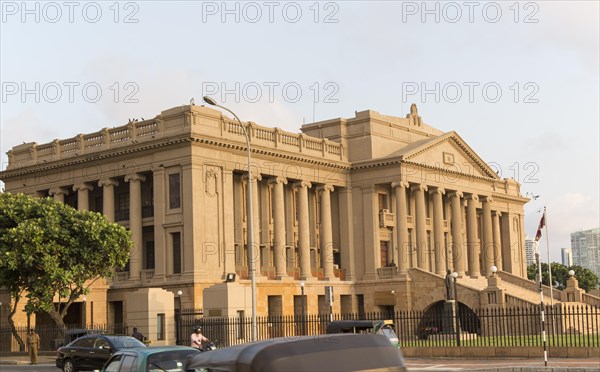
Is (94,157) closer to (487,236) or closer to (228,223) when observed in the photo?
(228,223)

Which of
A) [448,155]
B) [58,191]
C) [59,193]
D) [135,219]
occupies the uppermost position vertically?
[448,155]

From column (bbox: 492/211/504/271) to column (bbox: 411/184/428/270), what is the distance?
16.2m

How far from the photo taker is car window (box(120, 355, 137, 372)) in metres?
16.6

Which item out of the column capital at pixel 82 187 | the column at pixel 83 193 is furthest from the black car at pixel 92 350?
the column capital at pixel 82 187

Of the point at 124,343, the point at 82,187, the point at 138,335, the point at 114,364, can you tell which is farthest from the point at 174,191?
the point at 114,364

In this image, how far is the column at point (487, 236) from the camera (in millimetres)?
82562

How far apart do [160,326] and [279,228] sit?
21.8 metres

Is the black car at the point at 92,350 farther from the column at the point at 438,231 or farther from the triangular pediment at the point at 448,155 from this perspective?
the column at the point at 438,231

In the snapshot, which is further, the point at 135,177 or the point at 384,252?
the point at 384,252

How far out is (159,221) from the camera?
60094mm

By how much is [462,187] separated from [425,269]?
9693 mm

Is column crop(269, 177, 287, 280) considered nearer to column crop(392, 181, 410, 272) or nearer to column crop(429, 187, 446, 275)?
column crop(392, 181, 410, 272)

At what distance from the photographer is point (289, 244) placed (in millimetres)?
67438

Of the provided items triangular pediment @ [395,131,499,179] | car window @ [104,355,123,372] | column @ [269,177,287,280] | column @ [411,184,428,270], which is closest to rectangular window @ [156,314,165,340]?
column @ [269,177,287,280]
